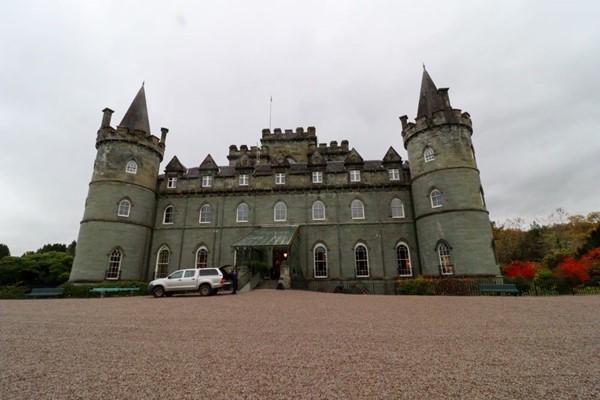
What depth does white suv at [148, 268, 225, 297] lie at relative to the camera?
16.9 meters

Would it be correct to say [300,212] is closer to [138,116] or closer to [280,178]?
[280,178]

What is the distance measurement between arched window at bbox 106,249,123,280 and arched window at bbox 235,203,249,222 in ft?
34.3

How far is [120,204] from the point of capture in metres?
25.2

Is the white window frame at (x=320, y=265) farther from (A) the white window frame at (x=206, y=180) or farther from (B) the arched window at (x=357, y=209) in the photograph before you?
(A) the white window frame at (x=206, y=180)

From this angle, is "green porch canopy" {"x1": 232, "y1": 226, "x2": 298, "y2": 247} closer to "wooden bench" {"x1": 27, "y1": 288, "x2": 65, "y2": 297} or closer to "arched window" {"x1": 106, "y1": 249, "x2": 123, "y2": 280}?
"arched window" {"x1": 106, "y1": 249, "x2": 123, "y2": 280}

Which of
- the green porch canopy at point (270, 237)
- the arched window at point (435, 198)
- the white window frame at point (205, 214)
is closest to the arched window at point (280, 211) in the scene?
the green porch canopy at point (270, 237)

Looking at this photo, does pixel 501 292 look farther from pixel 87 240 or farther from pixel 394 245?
pixel 87 240

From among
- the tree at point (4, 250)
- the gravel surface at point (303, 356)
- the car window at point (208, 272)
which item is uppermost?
the tree at point (4, 250)

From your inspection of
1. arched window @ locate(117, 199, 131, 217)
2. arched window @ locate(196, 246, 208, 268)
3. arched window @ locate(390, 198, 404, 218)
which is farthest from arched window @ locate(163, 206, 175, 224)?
arched window @ locate(390, 198, 404, 218)

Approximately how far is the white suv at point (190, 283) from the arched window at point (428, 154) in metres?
19.3

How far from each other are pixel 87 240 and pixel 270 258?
15428mm

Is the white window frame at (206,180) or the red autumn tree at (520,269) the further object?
the white window frame at (206,180)

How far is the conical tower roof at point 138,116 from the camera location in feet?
89.8

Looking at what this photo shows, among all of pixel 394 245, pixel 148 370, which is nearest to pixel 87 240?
pixel 148 370
